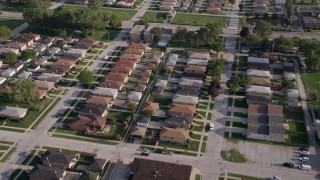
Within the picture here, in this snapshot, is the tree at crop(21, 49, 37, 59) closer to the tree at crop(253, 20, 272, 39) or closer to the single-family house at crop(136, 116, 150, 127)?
the single-family house at crop(136, 116, 150, 127)

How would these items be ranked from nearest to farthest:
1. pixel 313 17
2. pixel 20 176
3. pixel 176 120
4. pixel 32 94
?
pixel 20 176 → pixel 176 120 → pixel 32 94 → pixel 313 17

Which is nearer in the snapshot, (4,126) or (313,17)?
(4,126)

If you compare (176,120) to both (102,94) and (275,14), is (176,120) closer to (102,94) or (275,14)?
(102,94)

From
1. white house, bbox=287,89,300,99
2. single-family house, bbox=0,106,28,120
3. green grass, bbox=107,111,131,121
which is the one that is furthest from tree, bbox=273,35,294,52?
single-family house, bbox=0,106,28,120

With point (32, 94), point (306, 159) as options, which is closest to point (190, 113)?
point (306, 159)

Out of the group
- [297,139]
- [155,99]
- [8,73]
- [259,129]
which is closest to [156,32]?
[155,99]

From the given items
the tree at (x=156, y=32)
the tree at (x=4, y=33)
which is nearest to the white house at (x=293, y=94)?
the tree at (x=156, y=32)
